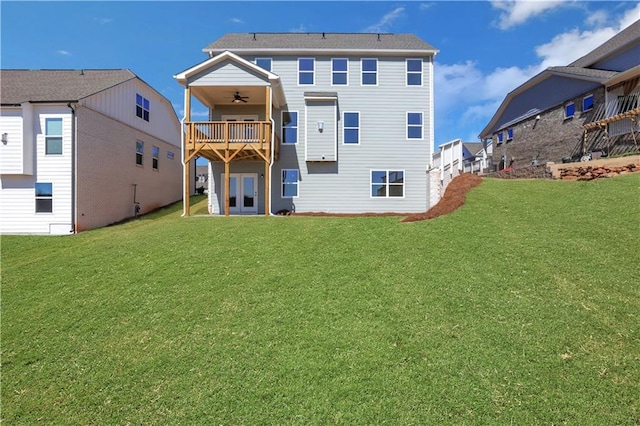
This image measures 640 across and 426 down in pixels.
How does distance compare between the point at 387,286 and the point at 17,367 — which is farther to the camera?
the point at 387,286

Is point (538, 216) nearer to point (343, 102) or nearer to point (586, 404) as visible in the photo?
point (586, 404)

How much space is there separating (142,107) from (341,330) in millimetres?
18350

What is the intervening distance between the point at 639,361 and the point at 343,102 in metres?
14.8

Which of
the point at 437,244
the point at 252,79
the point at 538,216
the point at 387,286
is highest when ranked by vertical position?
the point at 252,79

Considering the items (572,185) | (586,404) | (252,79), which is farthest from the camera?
(252,79)

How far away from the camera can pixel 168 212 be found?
56.9 feet

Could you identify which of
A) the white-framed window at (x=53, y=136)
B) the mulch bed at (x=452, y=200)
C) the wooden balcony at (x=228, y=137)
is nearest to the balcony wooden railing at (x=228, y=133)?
the wooden balcony at (x=228, y=137)

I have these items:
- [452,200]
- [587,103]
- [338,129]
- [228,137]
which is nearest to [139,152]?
[228,137]

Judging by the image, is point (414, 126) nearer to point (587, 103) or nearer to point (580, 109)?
point (580, 109)

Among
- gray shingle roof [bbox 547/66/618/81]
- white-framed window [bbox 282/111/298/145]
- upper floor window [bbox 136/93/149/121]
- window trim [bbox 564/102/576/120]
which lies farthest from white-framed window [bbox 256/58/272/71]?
window trim [bbox 564/102/576/120]

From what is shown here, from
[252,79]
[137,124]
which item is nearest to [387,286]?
[252,79]

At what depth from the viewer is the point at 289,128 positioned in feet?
52.4

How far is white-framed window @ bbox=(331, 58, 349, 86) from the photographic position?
53.1 feet

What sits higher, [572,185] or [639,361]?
[572,185]
